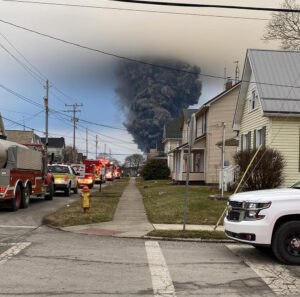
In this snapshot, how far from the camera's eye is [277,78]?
867 inches

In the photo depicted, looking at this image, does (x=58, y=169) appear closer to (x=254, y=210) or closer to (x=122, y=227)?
(x=122, y=227)

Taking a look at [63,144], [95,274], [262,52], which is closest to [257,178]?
[262,52]

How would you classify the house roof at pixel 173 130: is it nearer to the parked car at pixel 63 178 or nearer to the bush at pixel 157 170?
the bush at pixel 157 170

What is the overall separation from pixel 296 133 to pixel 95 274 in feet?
55.6

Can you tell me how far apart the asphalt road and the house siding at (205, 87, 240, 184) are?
2401 centimetres

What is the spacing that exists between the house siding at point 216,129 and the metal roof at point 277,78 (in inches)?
400

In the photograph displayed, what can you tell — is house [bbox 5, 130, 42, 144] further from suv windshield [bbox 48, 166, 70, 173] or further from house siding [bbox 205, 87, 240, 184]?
suv windshield [bbox 48, 166, 70, 173]

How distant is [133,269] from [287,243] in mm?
2748

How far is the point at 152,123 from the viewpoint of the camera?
130250 millimetres

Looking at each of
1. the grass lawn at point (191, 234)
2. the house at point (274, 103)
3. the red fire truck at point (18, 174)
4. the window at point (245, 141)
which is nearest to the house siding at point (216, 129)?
the window at point (245, 141)

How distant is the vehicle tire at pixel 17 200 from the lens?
15.3 m

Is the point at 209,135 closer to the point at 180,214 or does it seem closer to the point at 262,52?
the point at 262,52

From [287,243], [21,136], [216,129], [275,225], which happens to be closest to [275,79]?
[216,129]

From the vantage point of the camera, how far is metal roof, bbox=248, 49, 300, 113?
2055 centimetres
